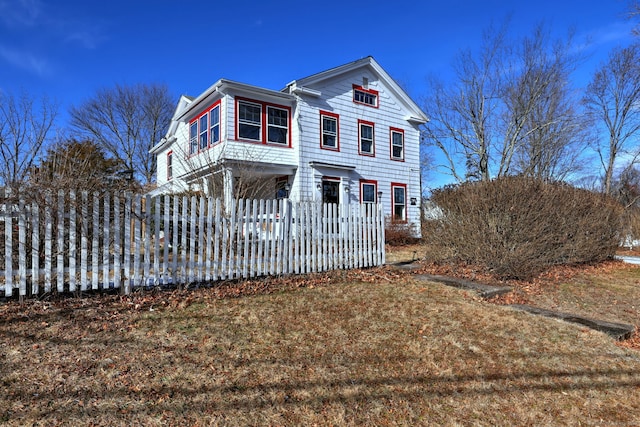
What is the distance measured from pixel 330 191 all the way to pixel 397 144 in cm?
484

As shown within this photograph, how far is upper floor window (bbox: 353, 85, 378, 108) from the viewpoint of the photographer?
52.2 ft

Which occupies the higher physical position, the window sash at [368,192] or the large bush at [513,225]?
the window sash at [368,192]

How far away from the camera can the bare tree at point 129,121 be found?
96.4 ft

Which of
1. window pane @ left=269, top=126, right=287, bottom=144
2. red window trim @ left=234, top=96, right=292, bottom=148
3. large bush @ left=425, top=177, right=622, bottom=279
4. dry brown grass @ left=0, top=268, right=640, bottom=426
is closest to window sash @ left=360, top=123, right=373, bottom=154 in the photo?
red window trim @ left=234, top=96, right=292, bottom=148

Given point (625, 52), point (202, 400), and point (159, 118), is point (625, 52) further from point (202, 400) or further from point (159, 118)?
point (159, 118)

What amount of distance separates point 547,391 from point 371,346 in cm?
141

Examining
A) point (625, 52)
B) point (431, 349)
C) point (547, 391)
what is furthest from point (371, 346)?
point (625, 52)

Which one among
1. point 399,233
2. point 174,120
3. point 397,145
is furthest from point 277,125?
point 174,120

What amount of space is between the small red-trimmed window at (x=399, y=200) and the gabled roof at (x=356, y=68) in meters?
3.62

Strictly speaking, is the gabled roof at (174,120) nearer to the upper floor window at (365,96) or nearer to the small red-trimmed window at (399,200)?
the upper floor window at (365,96)

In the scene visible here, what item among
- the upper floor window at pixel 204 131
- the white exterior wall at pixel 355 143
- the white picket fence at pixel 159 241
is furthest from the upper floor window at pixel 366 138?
the white picket fence at pixel 159 241

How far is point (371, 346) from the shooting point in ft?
11.0

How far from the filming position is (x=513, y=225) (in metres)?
6.66

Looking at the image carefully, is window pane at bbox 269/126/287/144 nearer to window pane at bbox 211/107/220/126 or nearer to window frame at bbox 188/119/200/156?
window pane at bbox 211/107/220/126
